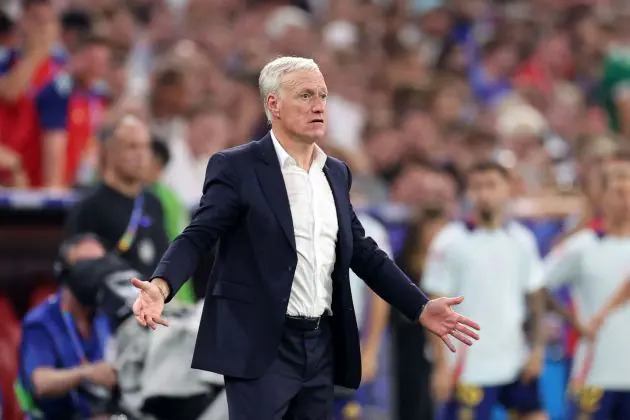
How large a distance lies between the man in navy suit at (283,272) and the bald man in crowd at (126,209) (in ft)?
7.55

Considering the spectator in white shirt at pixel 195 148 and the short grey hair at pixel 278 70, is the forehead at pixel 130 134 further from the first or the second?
the short grey hair at pixel 278 70

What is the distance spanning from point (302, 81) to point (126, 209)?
2786 mm

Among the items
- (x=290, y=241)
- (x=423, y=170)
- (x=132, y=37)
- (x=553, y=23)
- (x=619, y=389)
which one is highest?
(x=553, y=23)

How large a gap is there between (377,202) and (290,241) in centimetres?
526

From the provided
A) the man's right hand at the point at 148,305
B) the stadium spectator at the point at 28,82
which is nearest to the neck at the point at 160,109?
the stadium spectator at the point at 28,82

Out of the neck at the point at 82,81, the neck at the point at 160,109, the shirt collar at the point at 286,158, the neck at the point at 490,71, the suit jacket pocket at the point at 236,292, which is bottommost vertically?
the suit jacket pocket at the point at 236,292

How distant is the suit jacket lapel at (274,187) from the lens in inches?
207

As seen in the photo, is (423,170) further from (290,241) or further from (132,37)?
(290,241)

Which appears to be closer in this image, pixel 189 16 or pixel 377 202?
pixel 377 202

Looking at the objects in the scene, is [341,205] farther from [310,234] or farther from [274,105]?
[274,105]

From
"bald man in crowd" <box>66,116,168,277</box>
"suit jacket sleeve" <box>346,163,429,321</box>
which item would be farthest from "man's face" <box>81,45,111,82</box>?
"suit jacket sleeve" <box>346,163,429,321</box>

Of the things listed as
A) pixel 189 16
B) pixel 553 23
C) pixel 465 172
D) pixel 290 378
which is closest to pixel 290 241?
pixel 290 378

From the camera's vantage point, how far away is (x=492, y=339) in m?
8.87

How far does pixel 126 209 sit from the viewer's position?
7.84 meters
